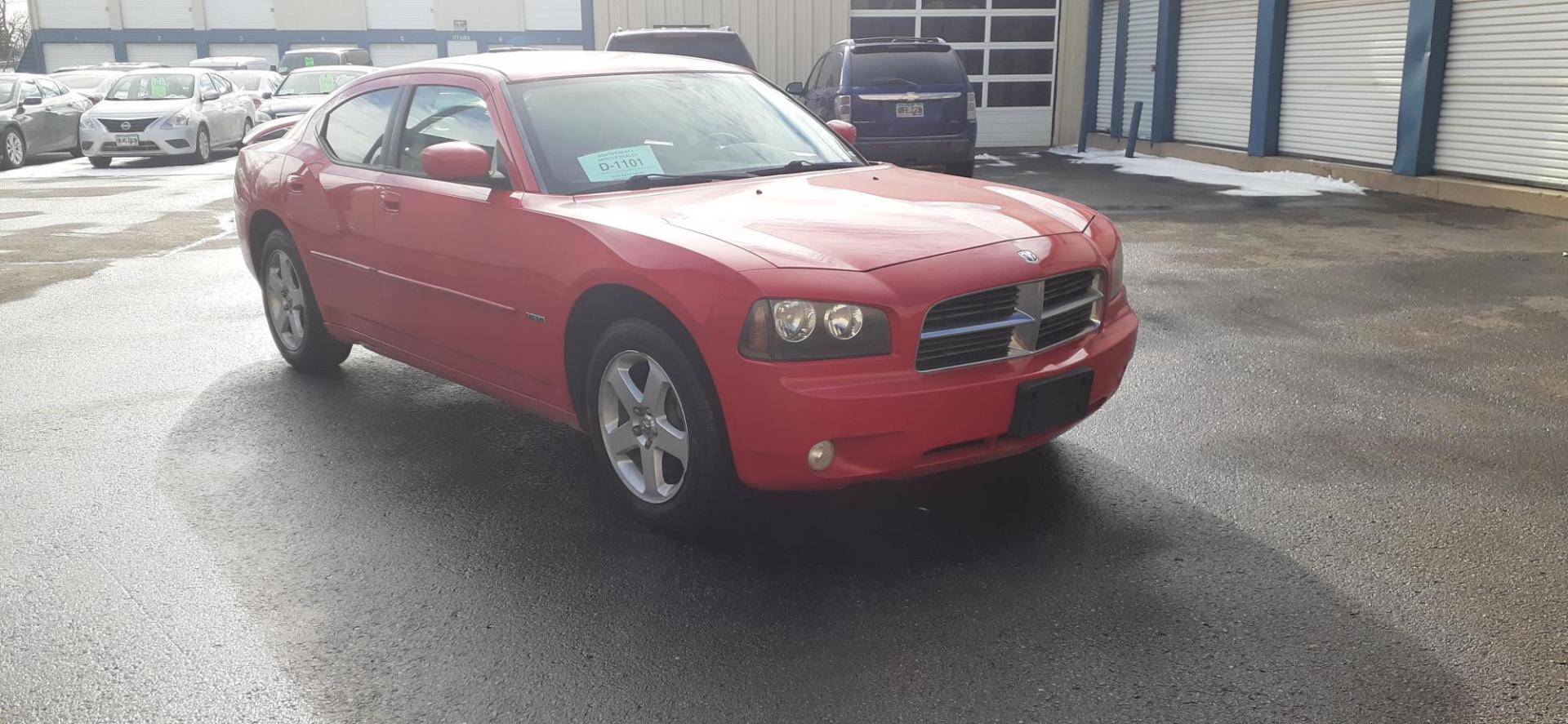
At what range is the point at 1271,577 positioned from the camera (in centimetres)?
372

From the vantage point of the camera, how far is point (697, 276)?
12.4 feet

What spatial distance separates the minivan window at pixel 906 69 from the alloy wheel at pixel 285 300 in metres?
8.78

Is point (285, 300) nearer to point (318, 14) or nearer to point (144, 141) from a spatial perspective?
point (144, 141)

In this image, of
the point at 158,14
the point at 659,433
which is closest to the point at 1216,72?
the point at 659,433

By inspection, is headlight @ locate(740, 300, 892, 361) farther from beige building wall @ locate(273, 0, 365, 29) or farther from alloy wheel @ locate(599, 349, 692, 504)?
beige building wall @ locate(273, 0, 365, 29)

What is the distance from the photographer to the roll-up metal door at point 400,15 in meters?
44.5

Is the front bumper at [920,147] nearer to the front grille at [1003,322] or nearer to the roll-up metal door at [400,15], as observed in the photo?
the front grille at [1003,322]

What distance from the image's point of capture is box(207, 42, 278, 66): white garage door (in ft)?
144

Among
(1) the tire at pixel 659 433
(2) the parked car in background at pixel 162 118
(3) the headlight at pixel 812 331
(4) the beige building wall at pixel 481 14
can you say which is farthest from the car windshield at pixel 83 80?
(3) the headlight at pixel 812 331

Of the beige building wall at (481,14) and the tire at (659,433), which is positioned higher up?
the beige building wall at (481,14)

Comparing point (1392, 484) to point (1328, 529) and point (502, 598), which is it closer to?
point (1328, 529)

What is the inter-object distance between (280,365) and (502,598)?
3.56 m

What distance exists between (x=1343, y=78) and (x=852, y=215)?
13.4m

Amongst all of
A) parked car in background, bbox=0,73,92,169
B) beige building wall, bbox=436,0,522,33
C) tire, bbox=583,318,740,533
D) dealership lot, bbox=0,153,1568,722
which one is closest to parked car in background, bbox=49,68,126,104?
parked car in background, bbox=0,73,92,169
